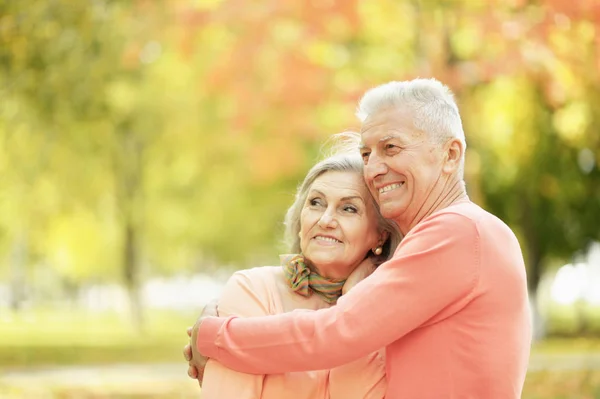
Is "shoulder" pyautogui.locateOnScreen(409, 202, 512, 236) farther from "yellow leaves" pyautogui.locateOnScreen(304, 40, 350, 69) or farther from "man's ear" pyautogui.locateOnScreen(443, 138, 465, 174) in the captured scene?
"yellow leaves" pyautogui.locateOnScreen(304, 40, 350, 69)

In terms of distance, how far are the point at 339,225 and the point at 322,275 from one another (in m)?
0.21

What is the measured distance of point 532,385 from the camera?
13164mm

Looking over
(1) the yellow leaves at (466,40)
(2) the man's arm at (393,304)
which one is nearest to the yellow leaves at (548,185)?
(1) the yellow leaves at (466,40)

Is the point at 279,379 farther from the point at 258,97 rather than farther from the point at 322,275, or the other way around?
the point at 258,97

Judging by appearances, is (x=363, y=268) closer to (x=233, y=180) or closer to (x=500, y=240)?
(x=500, y=240)

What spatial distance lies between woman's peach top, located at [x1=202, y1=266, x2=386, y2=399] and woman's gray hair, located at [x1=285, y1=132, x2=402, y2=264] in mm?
489

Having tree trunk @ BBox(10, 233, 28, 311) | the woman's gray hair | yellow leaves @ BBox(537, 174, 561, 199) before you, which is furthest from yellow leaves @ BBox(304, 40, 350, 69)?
tree trunk @ BBox(10, 233, 28, 311)

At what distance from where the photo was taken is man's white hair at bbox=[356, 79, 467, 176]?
337cm

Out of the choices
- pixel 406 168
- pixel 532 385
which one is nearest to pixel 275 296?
pixel 406 168

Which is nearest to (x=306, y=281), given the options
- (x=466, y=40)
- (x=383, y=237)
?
(x=383, y=237)

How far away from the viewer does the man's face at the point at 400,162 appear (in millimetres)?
3369

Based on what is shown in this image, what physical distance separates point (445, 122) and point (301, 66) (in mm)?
13191

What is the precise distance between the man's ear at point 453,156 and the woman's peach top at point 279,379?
703 mm

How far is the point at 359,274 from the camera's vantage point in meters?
3.64
